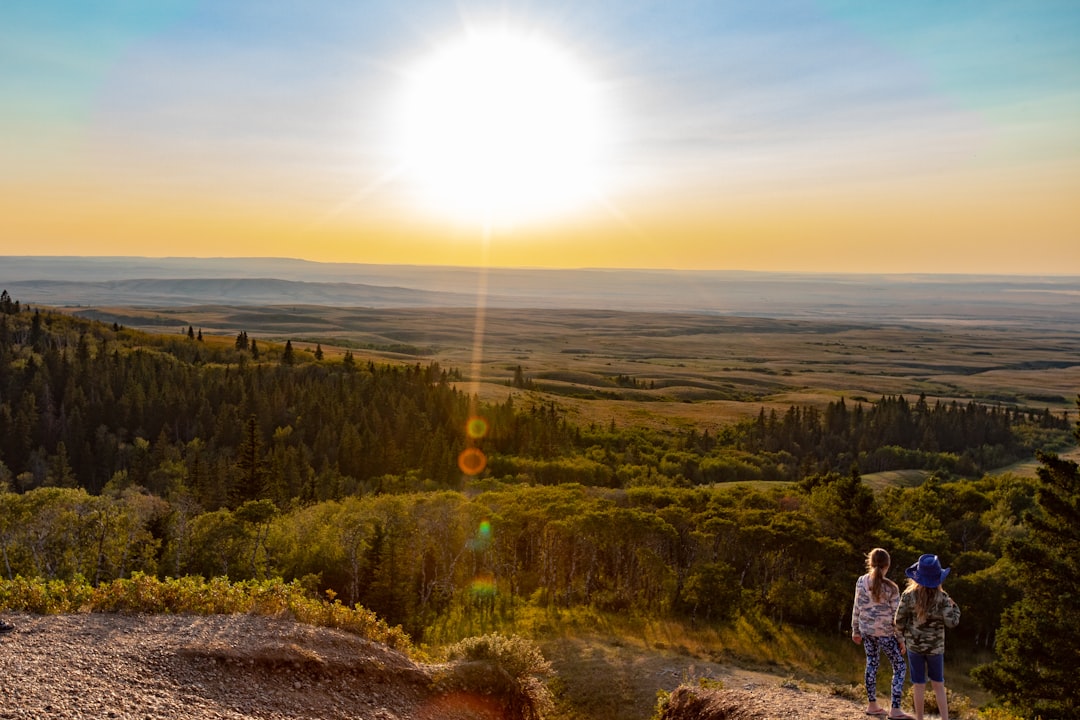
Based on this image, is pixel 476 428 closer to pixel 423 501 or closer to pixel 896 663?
pixel 423 501

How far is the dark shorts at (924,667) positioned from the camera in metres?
12.7

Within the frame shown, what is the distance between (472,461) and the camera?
9638 centimetres

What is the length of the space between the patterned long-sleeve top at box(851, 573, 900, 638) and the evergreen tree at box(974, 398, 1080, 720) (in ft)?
64.3

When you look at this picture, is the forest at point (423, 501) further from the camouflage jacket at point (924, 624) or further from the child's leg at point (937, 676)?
the camouflage jacket at point (924, 624)

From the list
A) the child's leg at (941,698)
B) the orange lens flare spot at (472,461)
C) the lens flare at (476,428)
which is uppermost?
the child's leg at (941,698)

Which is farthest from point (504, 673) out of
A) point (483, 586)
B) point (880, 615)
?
point (483, 586)

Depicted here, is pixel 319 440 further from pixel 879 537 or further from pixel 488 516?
pixel 879 537

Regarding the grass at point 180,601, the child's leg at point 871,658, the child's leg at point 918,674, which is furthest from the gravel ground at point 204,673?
the child's leg at point 918,674

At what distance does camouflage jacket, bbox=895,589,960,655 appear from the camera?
40.6ft

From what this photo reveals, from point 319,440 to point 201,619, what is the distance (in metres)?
76.9

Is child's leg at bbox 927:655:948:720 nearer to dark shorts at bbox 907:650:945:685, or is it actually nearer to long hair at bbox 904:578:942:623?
dark shorts at bbox 907:650:945:685

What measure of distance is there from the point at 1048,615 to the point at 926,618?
21777mm

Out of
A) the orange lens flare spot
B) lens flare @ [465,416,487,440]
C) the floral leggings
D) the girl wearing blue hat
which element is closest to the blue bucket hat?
the girl wearing blue hat

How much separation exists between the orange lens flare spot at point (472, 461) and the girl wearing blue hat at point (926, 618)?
81.0m
